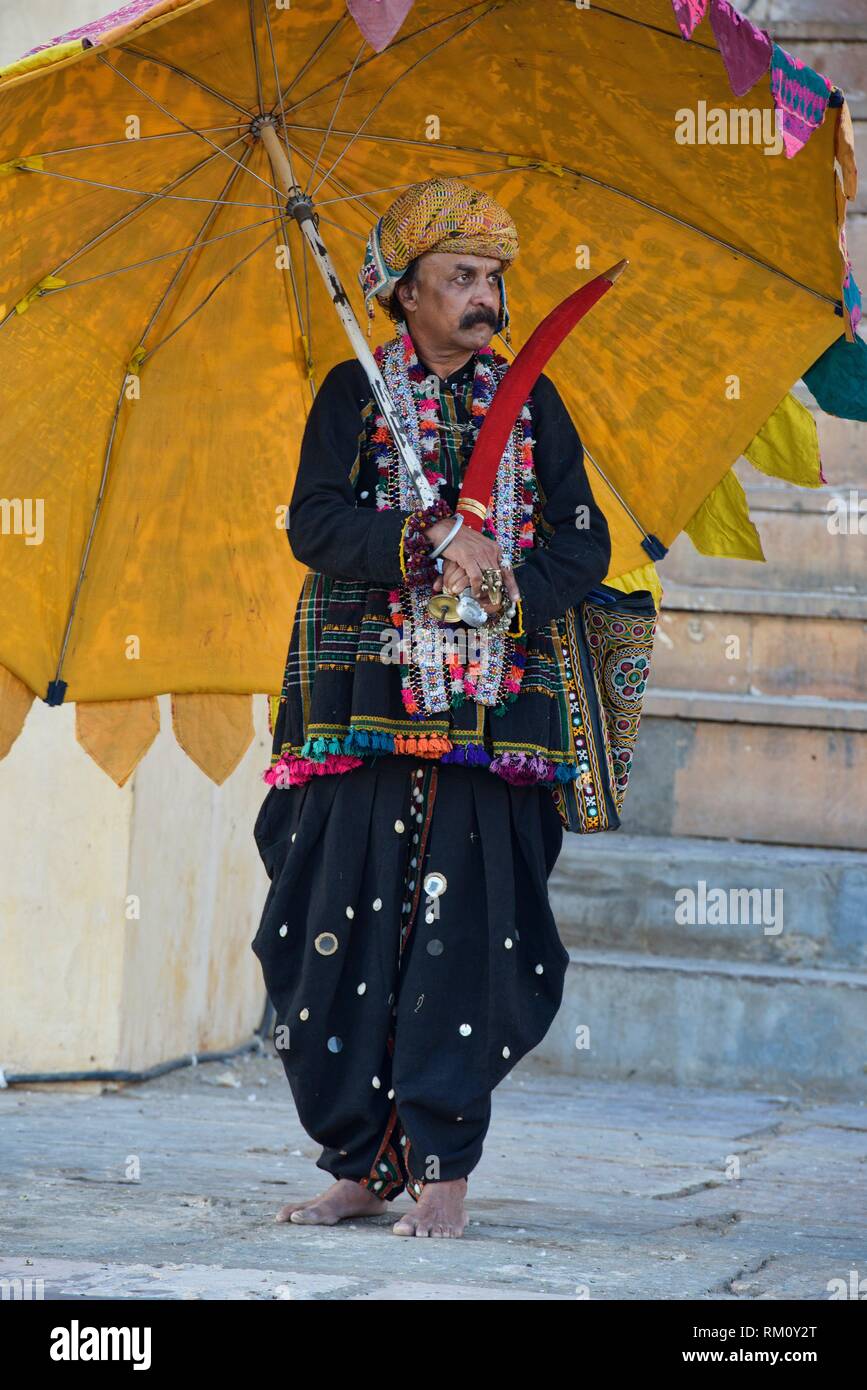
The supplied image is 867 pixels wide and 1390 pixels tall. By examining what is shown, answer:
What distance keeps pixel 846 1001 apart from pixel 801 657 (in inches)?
56.2

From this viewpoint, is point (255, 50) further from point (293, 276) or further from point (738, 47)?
point (738, 47)

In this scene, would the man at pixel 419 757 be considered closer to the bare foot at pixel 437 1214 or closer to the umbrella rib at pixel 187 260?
the bare foot at pixel 437 1214

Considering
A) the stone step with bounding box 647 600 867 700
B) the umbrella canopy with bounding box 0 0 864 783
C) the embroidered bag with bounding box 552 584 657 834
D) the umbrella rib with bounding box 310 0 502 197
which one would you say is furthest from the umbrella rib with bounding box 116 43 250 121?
the stone step with bounding box 647 600 867 700

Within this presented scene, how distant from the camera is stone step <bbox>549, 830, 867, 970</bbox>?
6.23 meters

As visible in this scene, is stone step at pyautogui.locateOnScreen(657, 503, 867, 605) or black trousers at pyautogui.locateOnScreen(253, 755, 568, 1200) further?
stone step at pyautogui.locateOnScreen(657, 503, 867, 605)

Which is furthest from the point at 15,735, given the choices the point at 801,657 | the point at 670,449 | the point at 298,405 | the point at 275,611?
the point at 801,657

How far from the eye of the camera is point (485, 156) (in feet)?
13.3

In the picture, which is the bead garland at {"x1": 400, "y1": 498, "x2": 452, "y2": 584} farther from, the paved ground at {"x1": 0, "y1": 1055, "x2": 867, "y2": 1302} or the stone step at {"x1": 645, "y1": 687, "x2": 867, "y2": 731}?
the stone step at {"x1": 645, "y1": 687, "x2": 867, "y2": 731}

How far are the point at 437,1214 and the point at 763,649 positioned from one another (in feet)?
12.1

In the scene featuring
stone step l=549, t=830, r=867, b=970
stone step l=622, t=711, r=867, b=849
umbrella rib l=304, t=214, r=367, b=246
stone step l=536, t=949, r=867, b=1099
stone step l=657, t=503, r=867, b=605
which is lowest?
→ stone step l=536, t=949, r=867, b=1099

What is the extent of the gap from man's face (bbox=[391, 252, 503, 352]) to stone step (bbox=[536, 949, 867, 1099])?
290cm

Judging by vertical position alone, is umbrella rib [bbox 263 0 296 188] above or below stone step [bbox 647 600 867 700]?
above

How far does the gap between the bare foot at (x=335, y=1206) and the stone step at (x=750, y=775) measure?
3.14 meters
